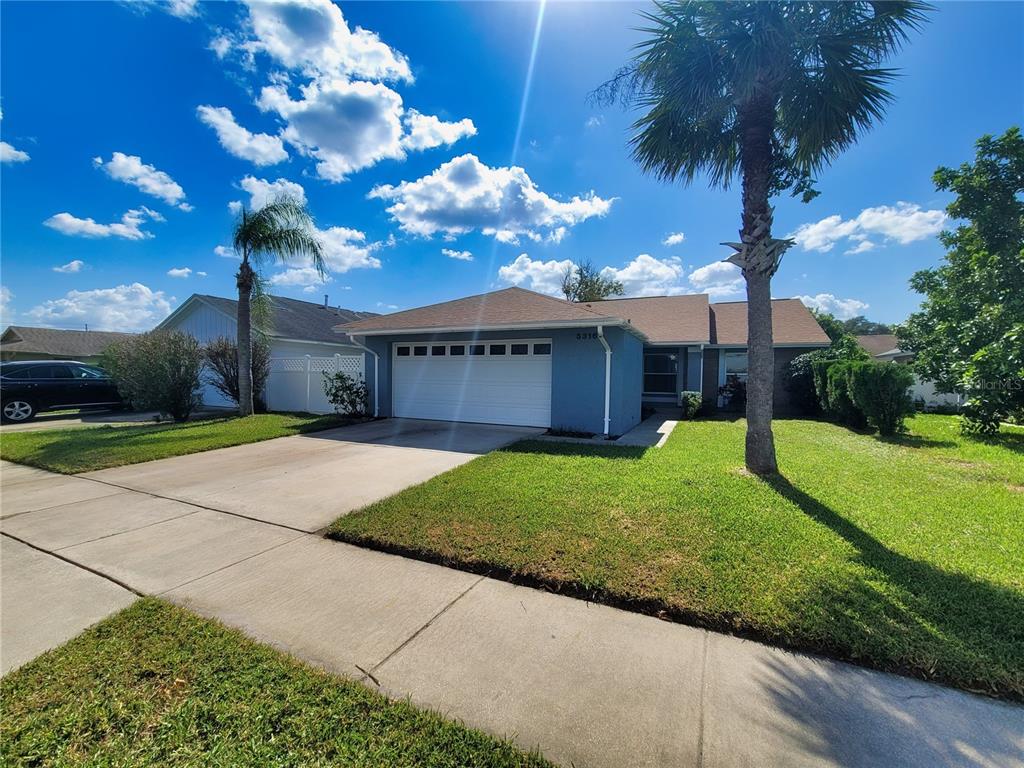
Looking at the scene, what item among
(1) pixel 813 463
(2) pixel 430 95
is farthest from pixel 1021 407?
(2) pixel 430 95

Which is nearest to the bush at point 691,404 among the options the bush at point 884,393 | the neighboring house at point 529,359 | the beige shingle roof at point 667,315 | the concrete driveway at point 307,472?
the neighboring house at point 529,359

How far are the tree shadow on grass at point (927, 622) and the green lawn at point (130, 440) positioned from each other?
9.58 metres

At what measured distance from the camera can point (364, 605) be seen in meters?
2.91

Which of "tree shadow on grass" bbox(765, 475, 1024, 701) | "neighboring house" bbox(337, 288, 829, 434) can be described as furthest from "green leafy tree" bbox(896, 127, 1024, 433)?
"tree shadow on grass" bbox(765, 475, 1024, 701)

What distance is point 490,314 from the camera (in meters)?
10.4

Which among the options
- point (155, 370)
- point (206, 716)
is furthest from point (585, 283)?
point (206, 716)

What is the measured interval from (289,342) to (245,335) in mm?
3294

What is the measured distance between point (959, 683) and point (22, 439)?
14.6m

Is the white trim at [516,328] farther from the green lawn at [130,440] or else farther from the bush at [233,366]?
the bush at [233,366]

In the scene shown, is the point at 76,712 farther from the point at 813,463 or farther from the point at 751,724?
the point at 813,463

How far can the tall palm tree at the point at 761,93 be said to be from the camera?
525cm

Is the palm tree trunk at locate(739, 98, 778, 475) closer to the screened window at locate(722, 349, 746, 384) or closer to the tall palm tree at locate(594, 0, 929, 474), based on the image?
the tall palm tree at locate(594, 0, 929, 474)

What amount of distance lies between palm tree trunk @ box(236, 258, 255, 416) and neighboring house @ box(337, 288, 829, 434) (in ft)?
10.3

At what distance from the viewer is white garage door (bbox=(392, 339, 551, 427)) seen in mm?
10359
